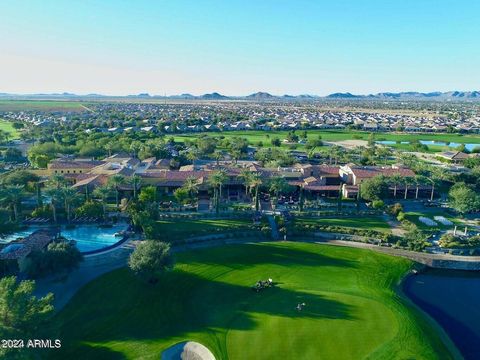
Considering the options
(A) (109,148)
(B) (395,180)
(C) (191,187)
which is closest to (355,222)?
(B) (395,180)

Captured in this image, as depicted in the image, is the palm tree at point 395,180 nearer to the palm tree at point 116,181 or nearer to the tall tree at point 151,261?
the tall tree at point 151,261

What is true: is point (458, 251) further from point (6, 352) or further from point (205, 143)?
point (205, 143)

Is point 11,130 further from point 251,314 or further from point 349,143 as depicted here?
point 251,314

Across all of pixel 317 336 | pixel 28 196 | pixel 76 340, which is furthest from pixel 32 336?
pixel 28 196

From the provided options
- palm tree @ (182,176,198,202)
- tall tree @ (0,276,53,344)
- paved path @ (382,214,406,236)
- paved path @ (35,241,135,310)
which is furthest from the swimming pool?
paved path @ (382,214,406,236)

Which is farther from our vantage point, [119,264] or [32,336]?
[119,264]

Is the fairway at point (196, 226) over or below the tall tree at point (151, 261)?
below

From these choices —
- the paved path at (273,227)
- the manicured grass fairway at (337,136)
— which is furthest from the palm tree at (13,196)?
the manicured grass fairway at (337,136)

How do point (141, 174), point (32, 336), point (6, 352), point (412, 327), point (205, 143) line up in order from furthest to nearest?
point (205, 143) → point (141, 174) → point (412, 327) → point (32, 336) → point (6, 352)
